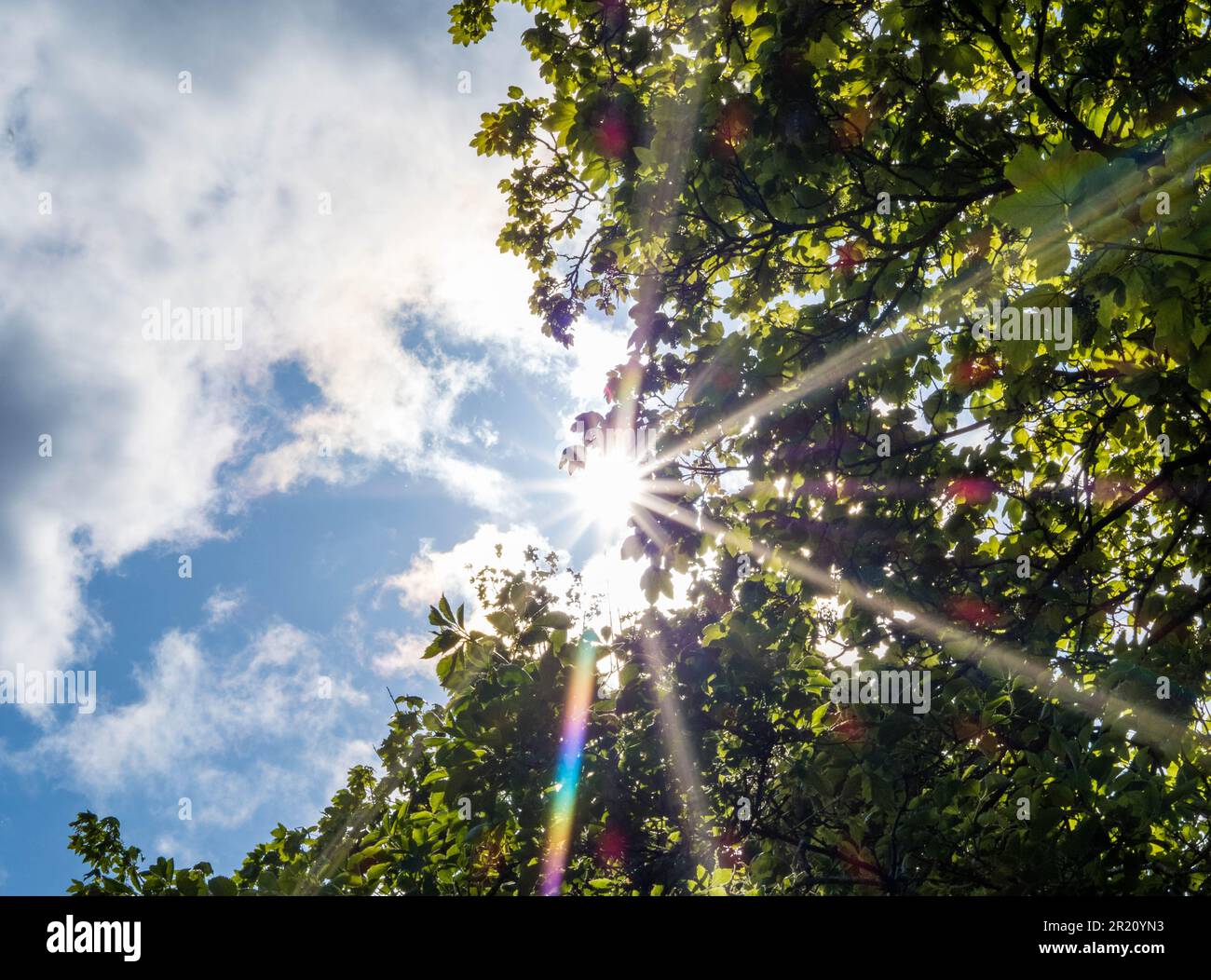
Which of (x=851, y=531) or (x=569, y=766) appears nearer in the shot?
(x=569, y=766)

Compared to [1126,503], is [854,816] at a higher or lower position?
lower

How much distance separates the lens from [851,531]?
16.8 ft

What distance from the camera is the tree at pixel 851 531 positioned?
398 centimetres

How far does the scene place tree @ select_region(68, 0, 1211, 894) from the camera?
13.1 ft

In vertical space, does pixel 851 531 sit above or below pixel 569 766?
above

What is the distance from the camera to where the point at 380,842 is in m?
4.46

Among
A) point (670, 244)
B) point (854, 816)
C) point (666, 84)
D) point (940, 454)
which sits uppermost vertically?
point (666, 84)

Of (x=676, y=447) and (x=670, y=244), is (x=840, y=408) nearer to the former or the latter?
(x=676, y=447)
